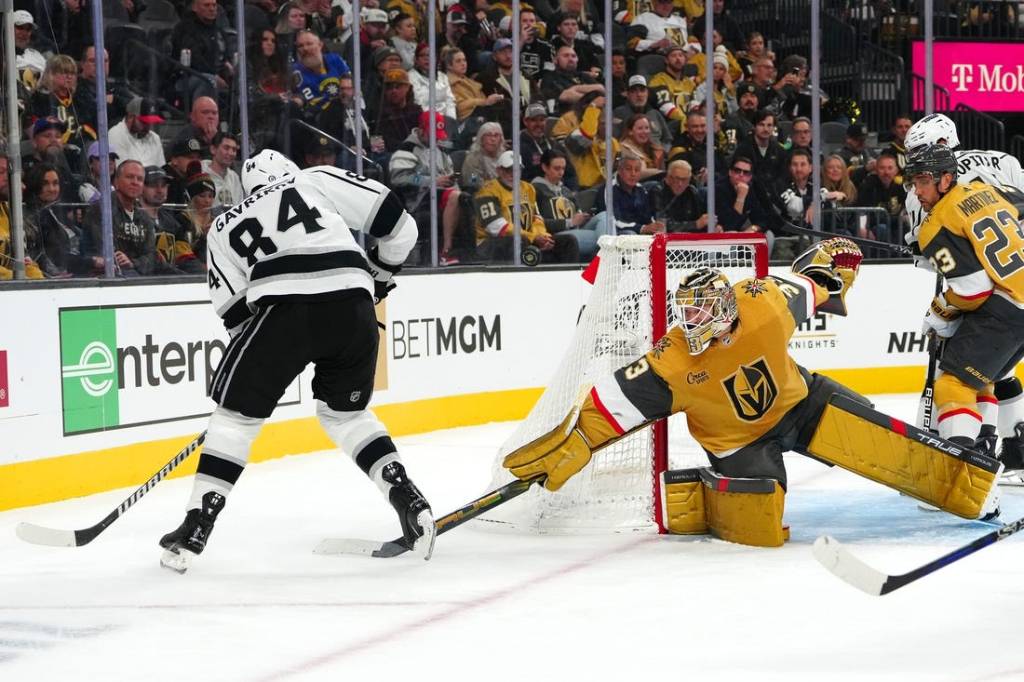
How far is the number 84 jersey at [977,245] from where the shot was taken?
3764 mm

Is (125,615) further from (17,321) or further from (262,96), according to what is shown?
(262,96)

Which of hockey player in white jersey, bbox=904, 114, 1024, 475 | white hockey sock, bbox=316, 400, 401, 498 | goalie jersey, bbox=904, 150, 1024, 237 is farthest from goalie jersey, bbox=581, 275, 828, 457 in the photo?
goalie jersey, bbox=904, 150, 1024, 237

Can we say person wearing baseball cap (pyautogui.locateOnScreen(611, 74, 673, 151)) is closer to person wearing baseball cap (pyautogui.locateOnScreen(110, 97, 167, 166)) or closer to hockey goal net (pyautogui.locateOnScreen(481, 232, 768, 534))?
person wearing baseball cap (pyautogui.locateOnScreen(110, 97, 167, 166))

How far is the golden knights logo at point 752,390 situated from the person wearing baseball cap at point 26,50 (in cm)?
258

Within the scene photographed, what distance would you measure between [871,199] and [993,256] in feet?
13.4

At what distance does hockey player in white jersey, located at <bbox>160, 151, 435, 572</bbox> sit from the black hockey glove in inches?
4.0

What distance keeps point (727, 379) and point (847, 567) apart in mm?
922

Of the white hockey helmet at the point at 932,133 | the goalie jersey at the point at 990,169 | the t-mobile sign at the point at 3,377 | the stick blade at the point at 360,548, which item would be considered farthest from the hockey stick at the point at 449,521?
the goalie jersey at the point at 990,169

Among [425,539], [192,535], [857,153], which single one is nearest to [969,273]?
[425,539]

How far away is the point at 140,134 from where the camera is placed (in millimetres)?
5129

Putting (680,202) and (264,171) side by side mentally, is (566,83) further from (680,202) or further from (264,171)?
(264,171)

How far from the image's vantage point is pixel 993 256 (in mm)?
3766

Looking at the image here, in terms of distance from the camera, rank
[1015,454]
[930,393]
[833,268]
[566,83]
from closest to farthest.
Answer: [833,268] < [930,393] < [1015,454] < [566,83]

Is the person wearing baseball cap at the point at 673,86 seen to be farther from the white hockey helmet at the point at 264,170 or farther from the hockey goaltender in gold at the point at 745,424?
the white hockey helmet at the point at 264,170
